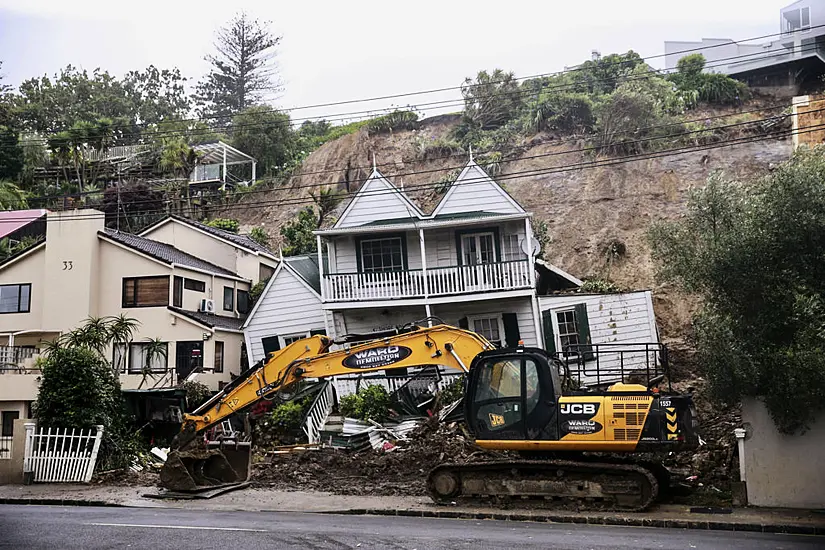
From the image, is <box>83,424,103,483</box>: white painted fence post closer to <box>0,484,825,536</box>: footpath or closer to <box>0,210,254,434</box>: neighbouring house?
<box>0,484,825,536</box>: footpath

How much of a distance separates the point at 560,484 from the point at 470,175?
657 inches

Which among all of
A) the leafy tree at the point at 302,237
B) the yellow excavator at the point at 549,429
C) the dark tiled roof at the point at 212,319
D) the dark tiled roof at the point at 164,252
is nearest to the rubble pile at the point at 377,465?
the yellow excavator at the point at 549,429

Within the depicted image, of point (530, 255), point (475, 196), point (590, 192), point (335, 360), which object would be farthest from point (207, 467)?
point (590, 192)

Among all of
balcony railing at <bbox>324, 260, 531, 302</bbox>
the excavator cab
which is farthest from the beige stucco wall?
balcony railing at <bbox>324, 260, 531, 302</bbox>

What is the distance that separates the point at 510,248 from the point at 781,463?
52.6ft

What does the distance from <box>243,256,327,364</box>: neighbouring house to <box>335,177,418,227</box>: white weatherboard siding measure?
2524 mm

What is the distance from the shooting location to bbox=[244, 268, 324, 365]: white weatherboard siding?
31781mm

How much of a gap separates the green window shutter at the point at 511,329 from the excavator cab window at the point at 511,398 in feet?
44.9

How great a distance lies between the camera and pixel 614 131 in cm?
5088

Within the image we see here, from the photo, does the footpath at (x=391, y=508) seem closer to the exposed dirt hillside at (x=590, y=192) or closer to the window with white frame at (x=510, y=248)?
the window with white frame at (x=510, y=248)

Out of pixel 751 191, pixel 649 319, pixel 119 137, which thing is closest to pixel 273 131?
pixel 119 137

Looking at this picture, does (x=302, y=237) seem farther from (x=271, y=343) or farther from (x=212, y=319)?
(x=271, y=343)

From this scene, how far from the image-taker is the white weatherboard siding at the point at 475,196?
30.1 m

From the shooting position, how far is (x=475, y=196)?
30.4m
